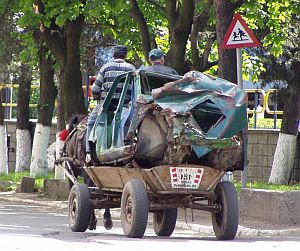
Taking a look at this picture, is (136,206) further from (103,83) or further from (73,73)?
(73,73)

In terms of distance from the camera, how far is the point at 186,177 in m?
12.5

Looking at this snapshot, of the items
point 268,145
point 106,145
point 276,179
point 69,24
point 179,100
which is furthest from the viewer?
point 268,145

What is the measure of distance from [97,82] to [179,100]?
1962 millimetres

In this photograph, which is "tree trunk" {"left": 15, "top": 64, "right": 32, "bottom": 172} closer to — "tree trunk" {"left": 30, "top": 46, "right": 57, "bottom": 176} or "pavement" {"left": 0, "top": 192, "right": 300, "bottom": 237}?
"tree trunk" {"left": 30, "top": 46, "right": 57, "bottom": 176}

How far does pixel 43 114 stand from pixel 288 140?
6664 mm

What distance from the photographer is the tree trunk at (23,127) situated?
32.4 metres

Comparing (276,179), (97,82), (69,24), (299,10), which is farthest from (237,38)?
(276,179)

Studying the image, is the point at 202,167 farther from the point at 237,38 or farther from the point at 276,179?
the point at 276,179

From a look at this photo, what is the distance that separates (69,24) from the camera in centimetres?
2386

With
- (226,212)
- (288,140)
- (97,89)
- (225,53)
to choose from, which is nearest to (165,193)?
(226,212)

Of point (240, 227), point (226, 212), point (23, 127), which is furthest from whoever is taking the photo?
point (23, 127)

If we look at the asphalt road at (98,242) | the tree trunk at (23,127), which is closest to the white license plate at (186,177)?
the asphalt road at (98,242)

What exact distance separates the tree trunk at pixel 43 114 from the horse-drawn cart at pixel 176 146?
48.1 feet

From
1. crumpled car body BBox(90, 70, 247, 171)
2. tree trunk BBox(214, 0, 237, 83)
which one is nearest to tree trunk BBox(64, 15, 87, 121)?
tree trunk BBox(214, 0, 237, 83)
